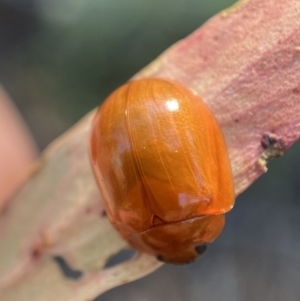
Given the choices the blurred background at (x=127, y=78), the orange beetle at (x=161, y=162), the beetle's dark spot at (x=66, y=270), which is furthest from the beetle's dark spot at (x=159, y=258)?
the blurred background at (x=127, y=78)

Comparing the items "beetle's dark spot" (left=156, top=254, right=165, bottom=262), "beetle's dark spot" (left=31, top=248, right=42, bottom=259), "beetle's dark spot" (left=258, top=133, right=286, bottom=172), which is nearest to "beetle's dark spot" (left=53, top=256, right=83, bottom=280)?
"beetle's dark spot" (left=31, top=248, right=42, bottom=259)

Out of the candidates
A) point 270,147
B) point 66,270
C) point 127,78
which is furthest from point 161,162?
point 127,78

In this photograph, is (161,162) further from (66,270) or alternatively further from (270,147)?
(66,270)

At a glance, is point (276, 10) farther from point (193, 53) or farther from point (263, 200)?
point (263, 200)

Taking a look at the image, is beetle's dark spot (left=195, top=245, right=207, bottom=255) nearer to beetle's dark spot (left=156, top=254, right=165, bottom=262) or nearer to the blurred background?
beetle's dark spot (left=156, top=254, right=165, bottom=262)

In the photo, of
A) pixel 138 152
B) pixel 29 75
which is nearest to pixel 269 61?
pixel 138 152
